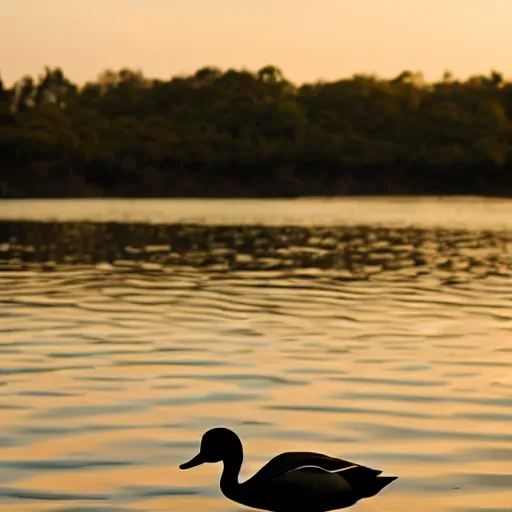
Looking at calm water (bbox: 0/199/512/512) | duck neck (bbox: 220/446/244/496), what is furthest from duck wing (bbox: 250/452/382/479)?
calm water (bbox: 0/199/512/512)

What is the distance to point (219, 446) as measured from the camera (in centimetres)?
1005

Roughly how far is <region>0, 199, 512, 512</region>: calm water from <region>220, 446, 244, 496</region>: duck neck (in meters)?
0.89

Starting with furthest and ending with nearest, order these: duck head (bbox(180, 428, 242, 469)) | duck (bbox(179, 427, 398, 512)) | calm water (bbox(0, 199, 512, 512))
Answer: calm water (bbox(0, 199, 512, 512)) → duck head (bbox(180, 428, 242, 469)) → duck (bbox(179, 427, 398, 512))

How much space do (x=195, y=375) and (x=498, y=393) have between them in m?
3.88

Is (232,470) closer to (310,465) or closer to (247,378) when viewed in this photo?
(310,465)

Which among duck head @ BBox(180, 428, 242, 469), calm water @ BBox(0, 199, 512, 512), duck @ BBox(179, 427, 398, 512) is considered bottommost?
calm water @ BBox(0, 199, 512, 512)

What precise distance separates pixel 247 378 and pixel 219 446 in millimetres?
7699

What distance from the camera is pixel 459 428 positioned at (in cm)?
1444

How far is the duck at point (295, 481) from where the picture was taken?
384 inches

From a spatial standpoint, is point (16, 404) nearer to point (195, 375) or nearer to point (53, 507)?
point (195, 375)

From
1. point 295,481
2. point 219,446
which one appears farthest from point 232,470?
point 295,481

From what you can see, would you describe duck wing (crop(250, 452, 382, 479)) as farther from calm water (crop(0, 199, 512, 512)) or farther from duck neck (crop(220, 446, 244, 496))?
calm water (crop(0, 199, 512, 512))

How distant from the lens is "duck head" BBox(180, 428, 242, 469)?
32.9ft

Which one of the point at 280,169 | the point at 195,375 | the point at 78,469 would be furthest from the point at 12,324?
the point at 280,169
